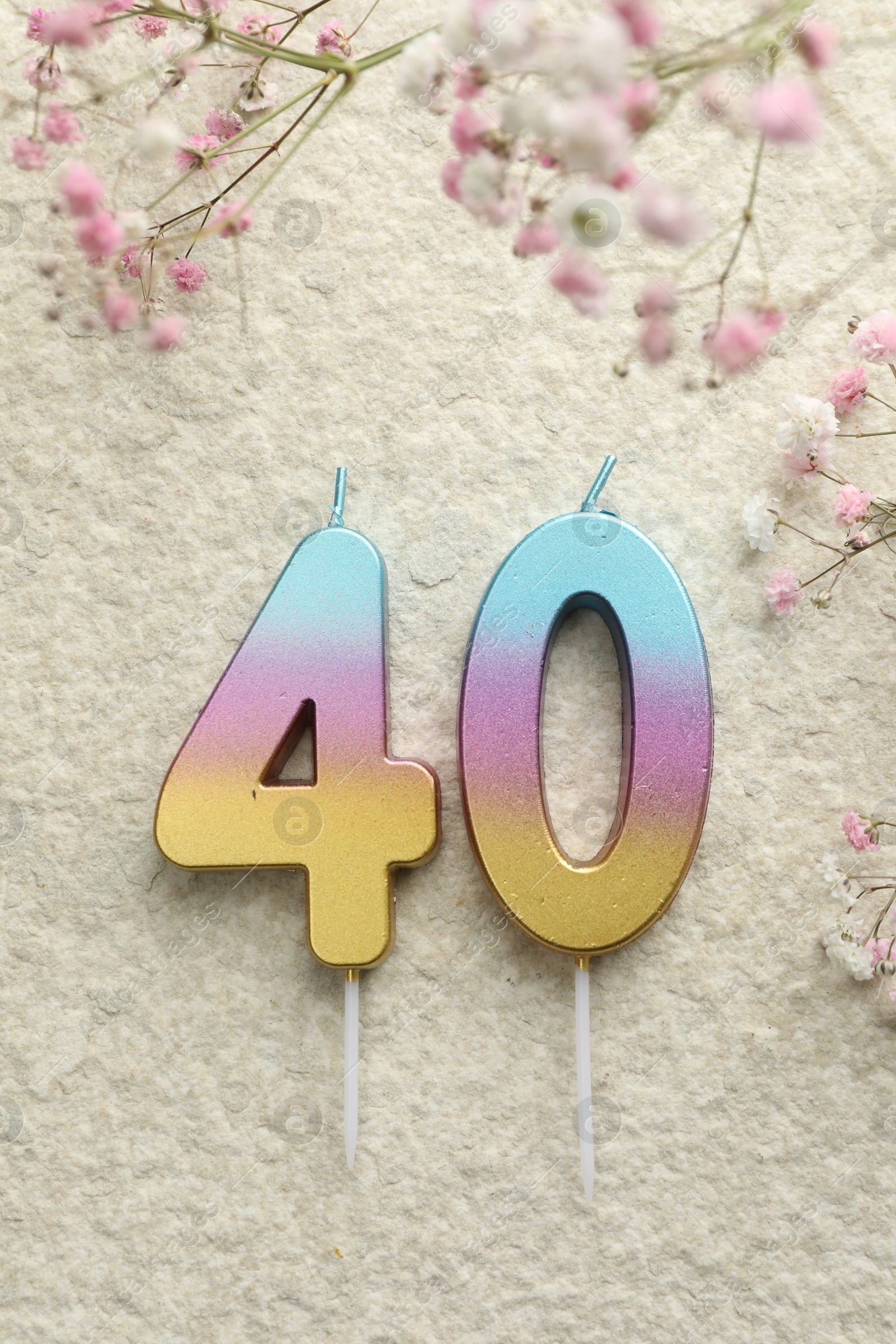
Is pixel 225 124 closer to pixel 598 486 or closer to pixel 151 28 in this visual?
pixel 151 28

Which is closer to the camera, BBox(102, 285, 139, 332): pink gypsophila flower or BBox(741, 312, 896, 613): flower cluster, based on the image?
BBox(102, 285, 139, 332): pink gypsophila flower

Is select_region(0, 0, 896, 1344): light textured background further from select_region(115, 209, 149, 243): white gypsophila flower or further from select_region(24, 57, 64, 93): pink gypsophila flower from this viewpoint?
select_region(115, 209, 149, 243): white gypsophila flower

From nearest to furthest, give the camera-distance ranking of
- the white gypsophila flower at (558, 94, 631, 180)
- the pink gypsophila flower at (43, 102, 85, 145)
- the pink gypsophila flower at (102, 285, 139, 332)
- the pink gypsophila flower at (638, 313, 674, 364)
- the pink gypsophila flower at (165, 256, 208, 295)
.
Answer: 1. the white gypsophila flower at (558, 94, 631, 180)
2. the pink gypsophila flower at (638, 313, 674, 364)
3. the pink gypsophila flower at (102, 285, 139, 332)
4. the pink gypsophila flower at (43, 102, 85, 145)
5. the pink gypsophila flower at (165, 256, 208, 295)

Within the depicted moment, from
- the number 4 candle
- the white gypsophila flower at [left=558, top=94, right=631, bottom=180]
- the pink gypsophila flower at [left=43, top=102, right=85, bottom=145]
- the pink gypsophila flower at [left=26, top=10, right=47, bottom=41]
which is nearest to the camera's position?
the white gypsophila flower at [left=558, top=94, right=631, bottom=180]

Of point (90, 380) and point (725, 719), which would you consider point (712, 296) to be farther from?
point (90, 380)

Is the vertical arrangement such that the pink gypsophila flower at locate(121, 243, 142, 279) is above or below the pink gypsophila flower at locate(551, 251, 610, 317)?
below

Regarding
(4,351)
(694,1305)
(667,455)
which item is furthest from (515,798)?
(4,351)

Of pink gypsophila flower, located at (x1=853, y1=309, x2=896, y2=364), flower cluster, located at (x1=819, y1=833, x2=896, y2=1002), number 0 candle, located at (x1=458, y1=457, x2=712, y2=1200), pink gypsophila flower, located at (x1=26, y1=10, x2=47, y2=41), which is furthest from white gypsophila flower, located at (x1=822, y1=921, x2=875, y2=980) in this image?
pink gypsophila flower, located at (x1=26, y1=10, x2=47, y2=41)

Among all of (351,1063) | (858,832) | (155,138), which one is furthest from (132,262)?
(858,832)
